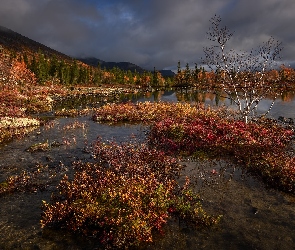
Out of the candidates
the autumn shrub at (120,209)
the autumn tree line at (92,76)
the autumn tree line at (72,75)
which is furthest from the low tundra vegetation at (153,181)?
the autumn tree line at (72,75)

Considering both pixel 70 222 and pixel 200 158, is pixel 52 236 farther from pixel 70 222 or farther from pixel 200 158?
pixel 200 158

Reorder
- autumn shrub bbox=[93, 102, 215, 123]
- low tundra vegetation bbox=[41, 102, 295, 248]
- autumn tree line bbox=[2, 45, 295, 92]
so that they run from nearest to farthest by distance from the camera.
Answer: low tundra vegetation bbox=[41, 102, 295, 248] → autumn shrub bbox=[93, 102, 215, 123] → autumn tree line bbox=[2, 45, 295, 92]

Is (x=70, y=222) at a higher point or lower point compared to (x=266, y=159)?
lower

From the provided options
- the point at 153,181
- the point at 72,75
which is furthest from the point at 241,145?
the point at 72,75

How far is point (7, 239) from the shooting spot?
848 centimetres

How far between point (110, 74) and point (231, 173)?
491 feet

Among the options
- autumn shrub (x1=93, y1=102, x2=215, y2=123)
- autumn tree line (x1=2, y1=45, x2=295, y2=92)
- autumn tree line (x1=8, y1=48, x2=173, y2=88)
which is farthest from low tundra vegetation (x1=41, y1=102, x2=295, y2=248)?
autumn tree line (x1=8, y1=48, x2=173, y2=88)

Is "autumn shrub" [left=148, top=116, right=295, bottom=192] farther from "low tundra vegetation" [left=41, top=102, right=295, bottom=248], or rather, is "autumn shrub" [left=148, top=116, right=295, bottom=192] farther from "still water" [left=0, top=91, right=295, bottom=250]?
"still water" [left=0, top=91, right=295, bottom=250]

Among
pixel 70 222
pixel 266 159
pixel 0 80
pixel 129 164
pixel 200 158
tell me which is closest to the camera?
pixel 70 222

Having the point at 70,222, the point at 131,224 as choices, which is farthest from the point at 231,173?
the point at 70,222

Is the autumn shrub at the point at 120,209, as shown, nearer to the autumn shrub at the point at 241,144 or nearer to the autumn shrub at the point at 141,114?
the autumn shrub at the point at 241,144

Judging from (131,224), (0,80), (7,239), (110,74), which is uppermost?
(110,74)

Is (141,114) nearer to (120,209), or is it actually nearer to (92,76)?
(120,209)

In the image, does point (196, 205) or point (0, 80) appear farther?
point (0, 80)
